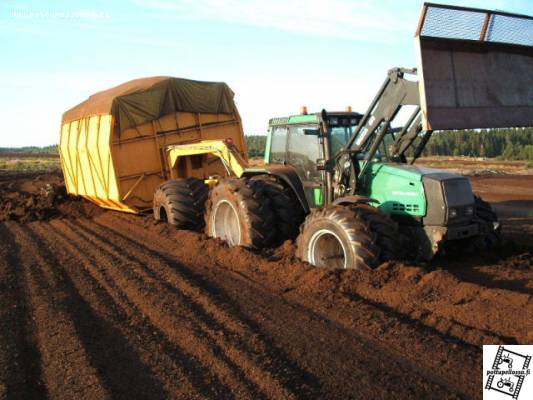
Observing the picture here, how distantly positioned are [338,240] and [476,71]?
275 centimetres

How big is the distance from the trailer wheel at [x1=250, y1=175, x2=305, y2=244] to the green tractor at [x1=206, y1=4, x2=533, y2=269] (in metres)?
0.02

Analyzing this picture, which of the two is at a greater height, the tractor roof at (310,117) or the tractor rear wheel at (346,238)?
the tractor roof at (310,117)

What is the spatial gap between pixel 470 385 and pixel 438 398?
0.35 m

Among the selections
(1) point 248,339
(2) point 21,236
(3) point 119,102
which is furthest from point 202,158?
(1) point 248,339

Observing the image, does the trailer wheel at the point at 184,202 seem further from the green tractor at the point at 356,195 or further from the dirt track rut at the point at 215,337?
the dirt track rut at the point at 215,337

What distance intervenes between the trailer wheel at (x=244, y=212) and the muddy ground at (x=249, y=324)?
32 centimetres

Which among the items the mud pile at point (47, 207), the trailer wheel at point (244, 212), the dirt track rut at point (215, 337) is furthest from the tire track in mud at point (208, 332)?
the mud pile at point (47, 207)

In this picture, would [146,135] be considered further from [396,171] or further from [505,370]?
[505,370]

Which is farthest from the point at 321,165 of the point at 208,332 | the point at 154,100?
the point at 154,100

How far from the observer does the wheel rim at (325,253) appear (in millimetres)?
6914

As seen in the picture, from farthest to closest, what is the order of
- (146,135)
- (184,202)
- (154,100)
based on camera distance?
(154,100), (146,135), (184,202)

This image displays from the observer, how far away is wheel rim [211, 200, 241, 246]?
28.4ft

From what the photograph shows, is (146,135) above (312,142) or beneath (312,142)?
above

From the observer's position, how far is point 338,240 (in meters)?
6.69
